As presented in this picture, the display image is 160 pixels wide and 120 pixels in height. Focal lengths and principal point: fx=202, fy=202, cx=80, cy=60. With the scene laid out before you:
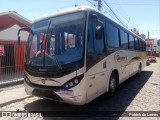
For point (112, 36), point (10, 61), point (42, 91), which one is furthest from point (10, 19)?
point (42, 91)

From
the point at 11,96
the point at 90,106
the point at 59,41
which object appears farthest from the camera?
the point at 11,96

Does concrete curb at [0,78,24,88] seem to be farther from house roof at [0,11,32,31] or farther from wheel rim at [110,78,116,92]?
house roof at [0,11,32,31]

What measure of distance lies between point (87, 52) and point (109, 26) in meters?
2.39

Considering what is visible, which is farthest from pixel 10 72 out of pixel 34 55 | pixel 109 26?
pixel 109 26

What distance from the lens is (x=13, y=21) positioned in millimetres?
17500

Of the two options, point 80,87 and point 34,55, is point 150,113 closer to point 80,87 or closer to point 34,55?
point 80,87

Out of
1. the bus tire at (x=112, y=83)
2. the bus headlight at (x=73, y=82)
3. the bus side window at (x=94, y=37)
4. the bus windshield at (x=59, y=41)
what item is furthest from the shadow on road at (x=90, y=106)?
the bus side window at (x=94, y=37)

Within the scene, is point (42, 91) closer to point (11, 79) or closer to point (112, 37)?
point (112, 37)

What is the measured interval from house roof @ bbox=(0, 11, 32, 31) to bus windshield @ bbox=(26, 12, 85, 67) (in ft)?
37.3

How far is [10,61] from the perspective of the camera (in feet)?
37.4

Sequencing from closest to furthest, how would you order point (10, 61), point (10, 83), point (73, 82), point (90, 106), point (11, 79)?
point (73, 82) < point (90, 106) < point (10, 83) < point (11, 79) < point (10, 61)

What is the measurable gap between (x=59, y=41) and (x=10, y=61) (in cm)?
658

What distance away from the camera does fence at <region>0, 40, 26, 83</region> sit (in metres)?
10.8

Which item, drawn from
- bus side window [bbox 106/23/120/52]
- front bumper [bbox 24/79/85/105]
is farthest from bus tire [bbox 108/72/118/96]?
front bumper [bbox 24/79/85/105]
